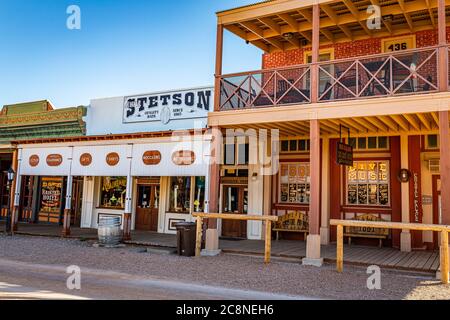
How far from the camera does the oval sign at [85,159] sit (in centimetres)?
1460

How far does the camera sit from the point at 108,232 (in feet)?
41.4

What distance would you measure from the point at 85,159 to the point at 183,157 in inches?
170

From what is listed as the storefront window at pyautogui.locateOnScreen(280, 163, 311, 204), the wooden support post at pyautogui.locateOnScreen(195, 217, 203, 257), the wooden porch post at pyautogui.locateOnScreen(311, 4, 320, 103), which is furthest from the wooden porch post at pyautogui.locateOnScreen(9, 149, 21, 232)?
the wooden porch post at pyautogui.locateOnScreen(311, 4, 320, 103)

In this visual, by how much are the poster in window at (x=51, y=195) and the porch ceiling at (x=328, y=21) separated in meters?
11.6

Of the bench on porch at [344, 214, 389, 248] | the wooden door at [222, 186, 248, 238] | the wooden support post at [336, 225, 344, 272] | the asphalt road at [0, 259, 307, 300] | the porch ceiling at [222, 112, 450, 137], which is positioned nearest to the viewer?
the asphalt road at [0, 259, 307, 300]

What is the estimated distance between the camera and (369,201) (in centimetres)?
1259

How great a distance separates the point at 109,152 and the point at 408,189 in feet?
31.8

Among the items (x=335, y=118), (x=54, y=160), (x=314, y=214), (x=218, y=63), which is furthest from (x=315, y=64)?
(x=54, y=160)

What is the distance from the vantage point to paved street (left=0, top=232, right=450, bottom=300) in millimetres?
6758

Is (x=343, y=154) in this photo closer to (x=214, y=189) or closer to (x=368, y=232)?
(x=368, y=232)

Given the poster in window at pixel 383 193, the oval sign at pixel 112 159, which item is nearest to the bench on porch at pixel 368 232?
the poster in window at pixel 383 193

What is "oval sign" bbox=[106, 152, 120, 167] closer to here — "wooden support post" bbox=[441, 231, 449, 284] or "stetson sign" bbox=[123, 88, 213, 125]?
"stetson sign" bbox=[123, 88, 213, 125]

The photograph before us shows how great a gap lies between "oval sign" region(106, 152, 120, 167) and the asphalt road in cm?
567
